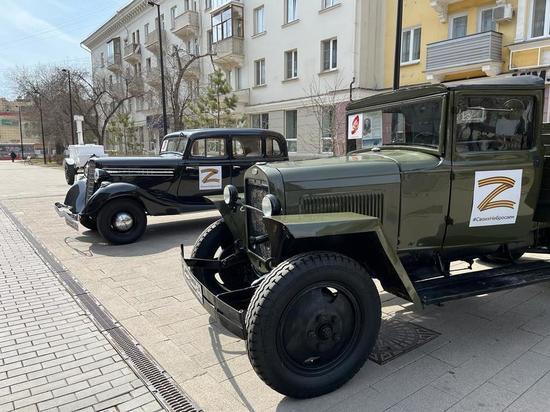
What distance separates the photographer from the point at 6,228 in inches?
330

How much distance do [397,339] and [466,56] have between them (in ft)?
41.8

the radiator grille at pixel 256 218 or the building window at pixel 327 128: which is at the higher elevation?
the building window at pixel 327 128

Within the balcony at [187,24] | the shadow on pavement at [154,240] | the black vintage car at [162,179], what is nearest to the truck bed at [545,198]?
the shadow on pavement at [154,240]

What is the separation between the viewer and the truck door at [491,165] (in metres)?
3.38

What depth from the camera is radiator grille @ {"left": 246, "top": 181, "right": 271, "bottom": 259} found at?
345 cm

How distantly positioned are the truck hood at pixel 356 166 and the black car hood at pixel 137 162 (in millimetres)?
4638

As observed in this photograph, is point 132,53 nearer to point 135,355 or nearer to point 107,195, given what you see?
point 107,195

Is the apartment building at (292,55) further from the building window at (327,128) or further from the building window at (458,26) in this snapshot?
the building window at (458,26)

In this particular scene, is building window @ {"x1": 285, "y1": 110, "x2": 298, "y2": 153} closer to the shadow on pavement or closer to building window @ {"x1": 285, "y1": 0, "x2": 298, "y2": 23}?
building window @ {"x1": 285, "y1": 0, "x2": 298, "y2": 23}

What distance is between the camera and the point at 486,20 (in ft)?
45.7

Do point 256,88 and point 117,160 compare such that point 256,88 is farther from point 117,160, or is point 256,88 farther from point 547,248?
point 547,248

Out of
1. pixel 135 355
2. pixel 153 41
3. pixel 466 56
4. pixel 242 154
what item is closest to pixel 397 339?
pixel 135 355

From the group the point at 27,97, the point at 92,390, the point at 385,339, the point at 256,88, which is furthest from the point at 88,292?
the point at 27,97

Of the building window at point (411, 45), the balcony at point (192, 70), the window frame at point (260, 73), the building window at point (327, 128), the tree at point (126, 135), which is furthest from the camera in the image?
the tree at point (126, 135)
